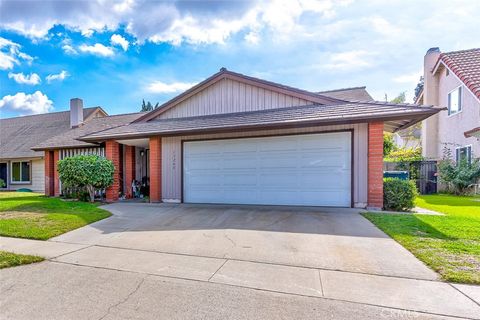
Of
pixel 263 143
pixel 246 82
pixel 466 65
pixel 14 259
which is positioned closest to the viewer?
pixel 14 259

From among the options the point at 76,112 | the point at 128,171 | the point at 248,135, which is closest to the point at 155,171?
the point at 128,171

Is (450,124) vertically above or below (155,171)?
above

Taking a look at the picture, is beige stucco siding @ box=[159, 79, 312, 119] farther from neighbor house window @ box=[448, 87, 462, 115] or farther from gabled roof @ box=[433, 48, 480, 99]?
neighbor house window @ box=[448, 87, 462, 115]

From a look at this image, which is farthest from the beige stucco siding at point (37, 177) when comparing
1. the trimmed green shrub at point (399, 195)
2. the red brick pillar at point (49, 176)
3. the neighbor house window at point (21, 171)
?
the trimmed green shrub at point (399, 195)

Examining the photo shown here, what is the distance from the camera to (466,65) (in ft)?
40.7

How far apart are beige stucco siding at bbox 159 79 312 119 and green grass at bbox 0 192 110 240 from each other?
17.2ft

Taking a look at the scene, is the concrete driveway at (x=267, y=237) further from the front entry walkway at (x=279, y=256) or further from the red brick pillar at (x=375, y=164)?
the red brick pillar at (x=375, y=164)

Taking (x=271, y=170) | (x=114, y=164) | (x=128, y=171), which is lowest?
(x=128, y=171)

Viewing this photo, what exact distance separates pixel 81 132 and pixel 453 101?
2091 cm

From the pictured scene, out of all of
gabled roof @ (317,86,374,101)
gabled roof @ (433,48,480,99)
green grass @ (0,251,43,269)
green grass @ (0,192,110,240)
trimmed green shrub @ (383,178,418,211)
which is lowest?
green grass @ (0,192,110,240)

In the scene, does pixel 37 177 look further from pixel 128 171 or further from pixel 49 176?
pixel 128 171

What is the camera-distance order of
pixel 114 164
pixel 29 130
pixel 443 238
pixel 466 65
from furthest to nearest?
1. pixel 29 130
2. pixel 466 65
3. pixel 114 164
4. pixel 443 238

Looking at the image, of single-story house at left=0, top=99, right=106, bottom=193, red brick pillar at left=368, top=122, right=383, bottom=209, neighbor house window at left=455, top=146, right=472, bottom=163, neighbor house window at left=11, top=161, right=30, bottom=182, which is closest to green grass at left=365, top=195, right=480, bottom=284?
red brick pillar at left=368, top=122, right=383, bottom=209

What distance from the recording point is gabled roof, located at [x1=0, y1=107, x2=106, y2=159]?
733 inches
